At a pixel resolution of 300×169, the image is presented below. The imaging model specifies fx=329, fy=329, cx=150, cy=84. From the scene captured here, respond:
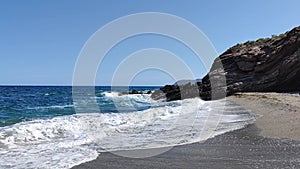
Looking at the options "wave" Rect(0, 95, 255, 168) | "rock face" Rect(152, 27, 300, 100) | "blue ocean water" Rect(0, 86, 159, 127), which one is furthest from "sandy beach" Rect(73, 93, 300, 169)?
"rock face" Rect(152, 27, 300, 100)

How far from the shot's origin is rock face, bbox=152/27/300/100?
35.1m

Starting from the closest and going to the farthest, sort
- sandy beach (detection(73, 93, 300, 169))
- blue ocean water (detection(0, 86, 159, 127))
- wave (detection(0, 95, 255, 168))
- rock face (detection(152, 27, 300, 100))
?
sandy beach (detection(73, 93, 300, 169)) < wave (detection(0, 95, 255, 168)) < blue ocean water (detection(0, 86, 159, 127)) < rock face (detection(152, 27, 300, 100))

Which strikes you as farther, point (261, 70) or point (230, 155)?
point (261, 70)

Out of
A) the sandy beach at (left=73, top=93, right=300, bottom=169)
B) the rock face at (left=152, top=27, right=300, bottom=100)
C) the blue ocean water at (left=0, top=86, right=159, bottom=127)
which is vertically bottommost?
the sandy beach at (left=73, top=93, right=300, bottom=169)

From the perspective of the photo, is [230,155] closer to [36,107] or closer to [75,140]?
[75,140]

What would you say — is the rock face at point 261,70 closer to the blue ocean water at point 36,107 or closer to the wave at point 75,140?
the blue ocean water at point 36,107

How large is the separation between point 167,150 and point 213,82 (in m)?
34.3

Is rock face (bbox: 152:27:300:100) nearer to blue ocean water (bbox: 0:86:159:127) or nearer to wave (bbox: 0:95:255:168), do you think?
blue ocean water (bbox: 0:86:159:127)

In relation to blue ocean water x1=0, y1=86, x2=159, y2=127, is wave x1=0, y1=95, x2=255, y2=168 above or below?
below

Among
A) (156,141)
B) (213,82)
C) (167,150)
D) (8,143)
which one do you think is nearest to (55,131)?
(8,143)

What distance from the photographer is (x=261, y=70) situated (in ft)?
126

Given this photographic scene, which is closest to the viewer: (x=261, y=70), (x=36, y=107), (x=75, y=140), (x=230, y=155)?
(x=230, y=155)

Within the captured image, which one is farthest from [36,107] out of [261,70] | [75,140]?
[261,70]

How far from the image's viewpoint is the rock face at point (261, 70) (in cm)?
3509
